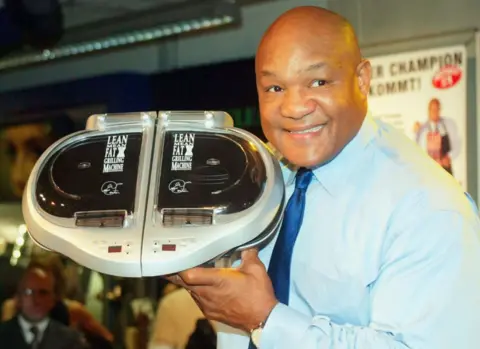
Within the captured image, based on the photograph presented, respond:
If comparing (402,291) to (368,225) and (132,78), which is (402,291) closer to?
(368,225)

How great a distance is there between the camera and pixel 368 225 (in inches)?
35.4

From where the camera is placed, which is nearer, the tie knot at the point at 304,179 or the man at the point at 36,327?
the tie knot at the point at 304,179

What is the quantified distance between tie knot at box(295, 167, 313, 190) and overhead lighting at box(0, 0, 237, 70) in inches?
62.6

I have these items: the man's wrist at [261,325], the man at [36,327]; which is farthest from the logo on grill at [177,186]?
the man at [36,327]

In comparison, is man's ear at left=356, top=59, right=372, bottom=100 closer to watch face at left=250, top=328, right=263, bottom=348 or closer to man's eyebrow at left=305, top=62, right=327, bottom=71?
man's eyebrow at left=305, top=62, right=327, bottom=71

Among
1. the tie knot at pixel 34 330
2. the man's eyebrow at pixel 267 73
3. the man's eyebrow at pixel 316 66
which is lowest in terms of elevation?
the tie knot at pixel 34 330

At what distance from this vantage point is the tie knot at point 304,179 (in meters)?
0.99

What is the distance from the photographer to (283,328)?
2.78ft

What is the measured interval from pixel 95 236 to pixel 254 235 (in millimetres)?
194

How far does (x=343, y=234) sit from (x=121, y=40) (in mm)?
2124

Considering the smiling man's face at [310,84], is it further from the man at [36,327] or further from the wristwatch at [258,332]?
the man at [36,327]

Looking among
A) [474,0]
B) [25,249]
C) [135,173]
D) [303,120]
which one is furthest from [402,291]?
[25,249]

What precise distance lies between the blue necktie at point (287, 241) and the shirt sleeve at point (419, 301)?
91 mm

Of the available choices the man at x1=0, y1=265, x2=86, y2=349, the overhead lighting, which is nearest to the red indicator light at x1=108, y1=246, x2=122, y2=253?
the overhead lighting
